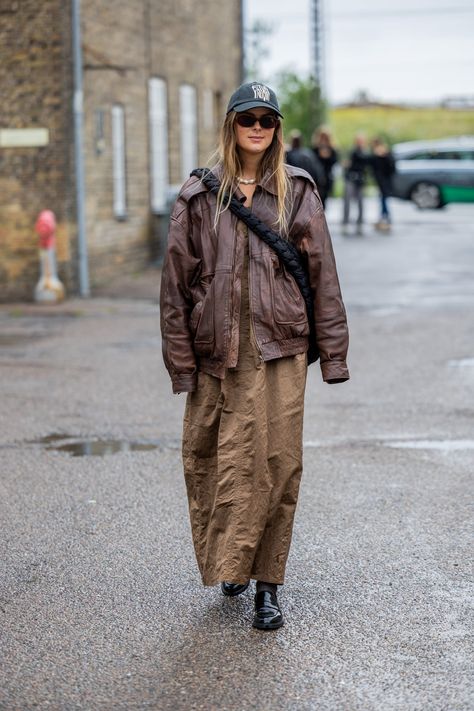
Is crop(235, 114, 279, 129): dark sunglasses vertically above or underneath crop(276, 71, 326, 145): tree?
underneath

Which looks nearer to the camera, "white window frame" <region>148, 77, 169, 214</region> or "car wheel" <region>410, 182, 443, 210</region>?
"white window frame" <region>148, 77, 169, 214</region>

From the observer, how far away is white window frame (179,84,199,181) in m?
23.6

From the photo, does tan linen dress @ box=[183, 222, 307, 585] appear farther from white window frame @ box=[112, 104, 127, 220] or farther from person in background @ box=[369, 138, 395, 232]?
person in background @ box=[369, 138, 395, 232]

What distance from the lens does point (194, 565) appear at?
18.7 ft

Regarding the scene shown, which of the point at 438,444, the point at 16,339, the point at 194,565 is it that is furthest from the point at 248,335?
the point at 16,339

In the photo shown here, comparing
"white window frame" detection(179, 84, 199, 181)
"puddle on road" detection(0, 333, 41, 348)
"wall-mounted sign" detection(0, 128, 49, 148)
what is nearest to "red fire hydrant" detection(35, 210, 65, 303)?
"wall-mounted sign" detection(0, 128, 49, 148)

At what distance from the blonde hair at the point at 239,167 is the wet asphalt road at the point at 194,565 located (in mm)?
1538

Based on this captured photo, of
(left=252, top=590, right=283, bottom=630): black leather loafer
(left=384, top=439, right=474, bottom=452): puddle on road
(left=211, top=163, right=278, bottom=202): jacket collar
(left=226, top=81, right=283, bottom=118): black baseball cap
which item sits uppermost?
(left=226, top=81, right=283, bottom=118): black baseball cap

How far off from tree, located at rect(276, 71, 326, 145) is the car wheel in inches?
289

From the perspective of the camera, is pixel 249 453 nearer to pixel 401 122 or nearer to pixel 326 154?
pixel 326 154

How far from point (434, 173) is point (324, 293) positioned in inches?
1172

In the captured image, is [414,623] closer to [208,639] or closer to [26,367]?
[208,639]

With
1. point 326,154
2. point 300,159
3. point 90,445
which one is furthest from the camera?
point 326,154

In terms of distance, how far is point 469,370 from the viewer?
11.0m
